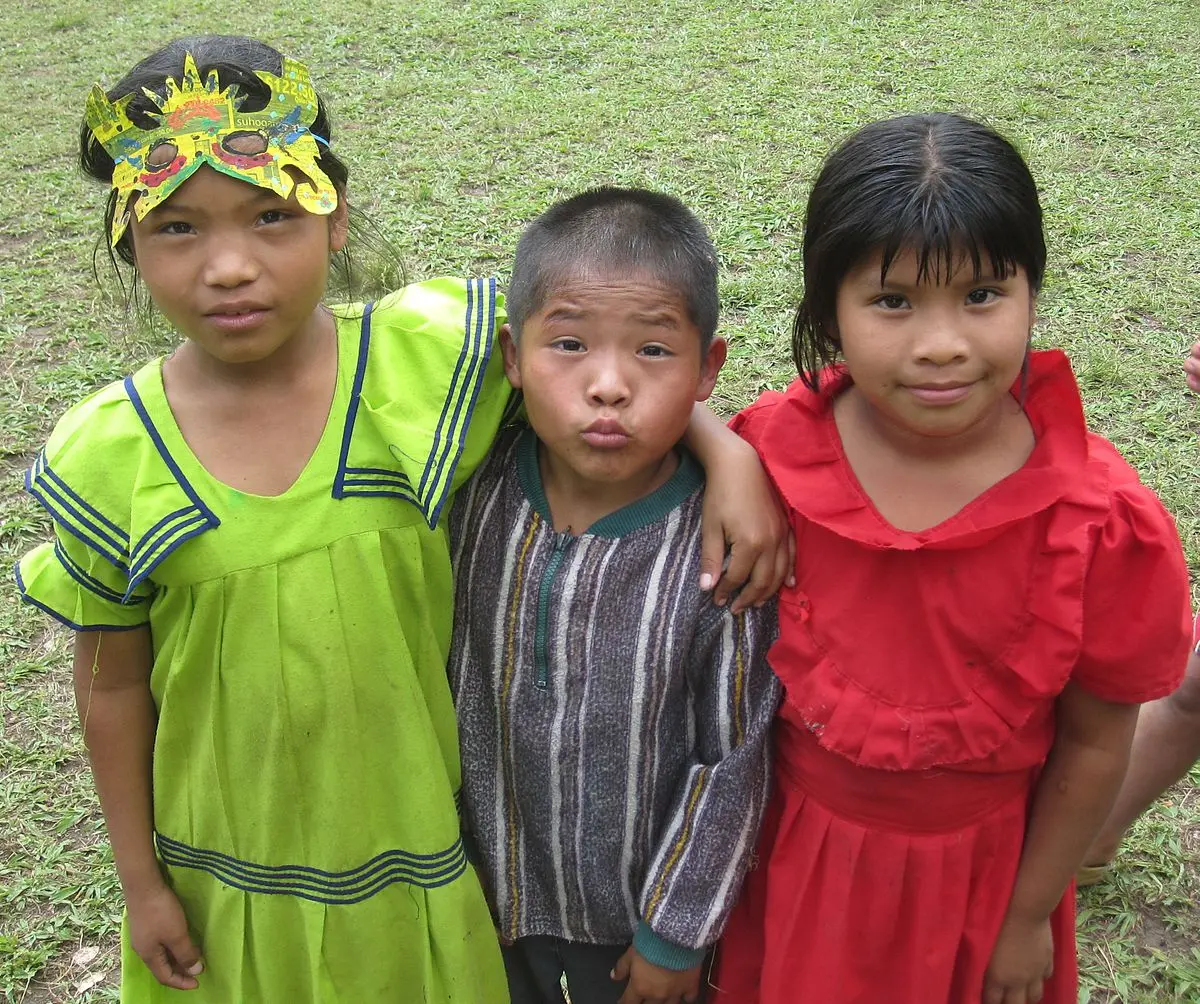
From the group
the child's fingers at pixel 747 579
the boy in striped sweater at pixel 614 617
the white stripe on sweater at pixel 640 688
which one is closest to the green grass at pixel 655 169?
the boy in striped sweater at pixel 614 617

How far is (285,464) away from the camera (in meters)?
1.64

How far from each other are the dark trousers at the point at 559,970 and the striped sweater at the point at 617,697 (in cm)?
14

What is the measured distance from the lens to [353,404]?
168cm

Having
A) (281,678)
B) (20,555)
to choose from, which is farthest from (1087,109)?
(281,678)

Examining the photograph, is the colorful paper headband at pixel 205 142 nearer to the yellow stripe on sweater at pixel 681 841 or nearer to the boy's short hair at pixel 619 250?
the boy's short hair at pixel 619 250

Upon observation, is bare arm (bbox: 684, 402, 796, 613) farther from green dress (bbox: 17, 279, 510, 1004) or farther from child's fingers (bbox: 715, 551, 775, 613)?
green dress (bbox: 17, 279, 510, 1004)

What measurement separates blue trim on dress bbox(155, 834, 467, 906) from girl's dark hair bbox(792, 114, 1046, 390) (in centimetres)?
100

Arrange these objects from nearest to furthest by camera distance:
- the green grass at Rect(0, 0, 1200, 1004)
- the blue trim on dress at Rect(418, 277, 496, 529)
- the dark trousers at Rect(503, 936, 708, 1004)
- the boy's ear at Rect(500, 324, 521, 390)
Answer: the blue trim on dress at Rect(418, 277, 496, 529) < the boy's ear at Rect(500, 324, 521, 390) < the dark trousers at Rect(503, 936, 708, 1004) < the green grass at Rect(0, 0, 1200, 1004)

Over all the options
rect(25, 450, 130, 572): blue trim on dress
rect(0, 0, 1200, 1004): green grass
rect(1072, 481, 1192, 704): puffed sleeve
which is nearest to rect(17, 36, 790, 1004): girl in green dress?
rect(25, 450, 130, 572): blue trim on dress

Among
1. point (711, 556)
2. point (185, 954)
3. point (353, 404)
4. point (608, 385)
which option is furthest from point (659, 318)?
point (185, 954)

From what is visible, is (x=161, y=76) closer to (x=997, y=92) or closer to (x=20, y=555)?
(x=20, y=555)

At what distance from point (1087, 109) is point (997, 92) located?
19.3 inches

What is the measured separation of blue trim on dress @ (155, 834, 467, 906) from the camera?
1.75m

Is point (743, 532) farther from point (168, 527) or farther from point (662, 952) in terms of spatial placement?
point (168, 527)
